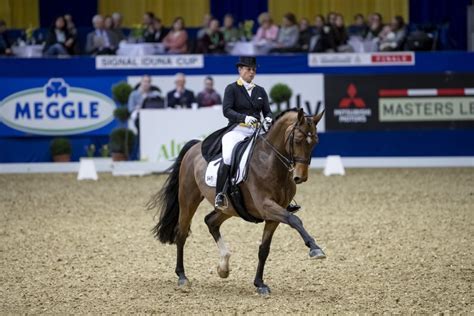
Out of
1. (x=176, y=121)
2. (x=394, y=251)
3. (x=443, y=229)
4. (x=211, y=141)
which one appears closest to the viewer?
(x=211, y=141)

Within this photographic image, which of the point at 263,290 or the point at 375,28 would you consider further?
the point at 375,28

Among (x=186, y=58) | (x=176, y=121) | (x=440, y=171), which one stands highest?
(x=186, y=58)

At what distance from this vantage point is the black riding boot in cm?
809

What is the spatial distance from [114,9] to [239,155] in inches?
650

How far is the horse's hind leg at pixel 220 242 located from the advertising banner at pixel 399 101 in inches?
406

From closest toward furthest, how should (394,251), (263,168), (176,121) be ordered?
(263,168) → (394,251) → (176,121)

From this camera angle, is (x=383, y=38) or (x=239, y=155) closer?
(x=239, y=155)

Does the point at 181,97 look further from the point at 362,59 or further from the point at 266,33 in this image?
the point at 362,59

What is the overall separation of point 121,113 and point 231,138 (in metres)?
10.1

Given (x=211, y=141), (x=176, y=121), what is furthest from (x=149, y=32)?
(x=211, y=141)

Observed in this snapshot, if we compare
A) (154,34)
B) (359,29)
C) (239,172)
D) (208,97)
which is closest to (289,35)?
(359,29)

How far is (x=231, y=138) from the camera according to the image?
27.3 feet

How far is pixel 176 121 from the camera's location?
17.8 metres

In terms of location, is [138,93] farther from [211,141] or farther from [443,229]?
[211,141]
